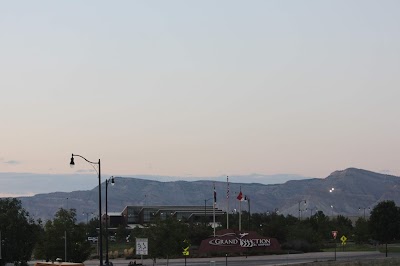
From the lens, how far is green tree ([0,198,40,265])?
53.1 metres

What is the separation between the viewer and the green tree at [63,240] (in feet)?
189

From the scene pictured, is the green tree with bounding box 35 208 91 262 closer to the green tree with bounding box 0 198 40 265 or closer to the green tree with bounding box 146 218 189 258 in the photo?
the green tree with bounding box 0 198 40 265

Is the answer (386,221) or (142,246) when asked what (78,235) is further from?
(386,221)

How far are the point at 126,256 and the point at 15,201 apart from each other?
3933 cm

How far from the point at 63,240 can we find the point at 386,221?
6021cm

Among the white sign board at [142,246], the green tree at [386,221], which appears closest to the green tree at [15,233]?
the white sign board at [142,246]

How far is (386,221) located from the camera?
4136 inches

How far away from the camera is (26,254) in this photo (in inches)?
2154

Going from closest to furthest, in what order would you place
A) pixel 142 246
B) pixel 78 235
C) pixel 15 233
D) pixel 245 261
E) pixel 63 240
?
pixel 15 233, pixel 63 240, pixel 78 235, pixel 142 246, pixel 245 261

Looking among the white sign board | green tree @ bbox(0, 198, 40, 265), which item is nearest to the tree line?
green tree @ bbox(0, 198, 40, 265)

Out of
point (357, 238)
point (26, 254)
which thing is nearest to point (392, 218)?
point (357, 238)

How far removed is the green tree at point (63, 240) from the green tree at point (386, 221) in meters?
57.7

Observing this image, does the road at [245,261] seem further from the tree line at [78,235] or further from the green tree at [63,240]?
the green tree at [63,240]

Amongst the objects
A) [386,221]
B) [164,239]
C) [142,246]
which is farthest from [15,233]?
[386,221]
